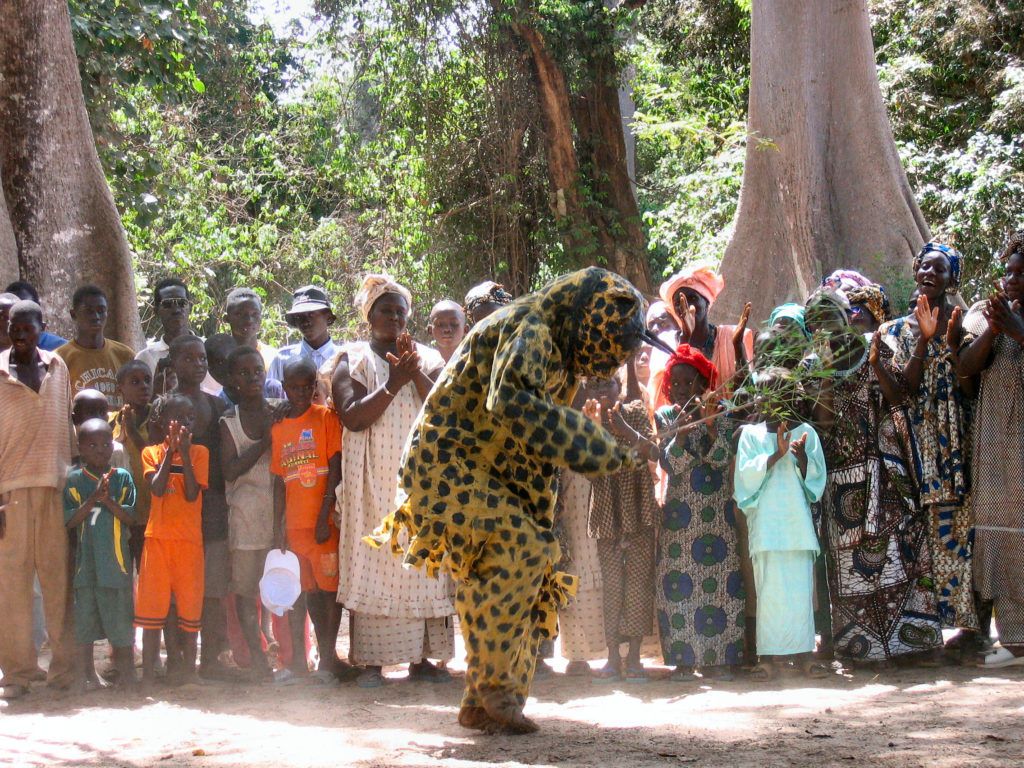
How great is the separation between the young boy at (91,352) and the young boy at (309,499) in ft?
4.17

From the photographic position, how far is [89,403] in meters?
5.77

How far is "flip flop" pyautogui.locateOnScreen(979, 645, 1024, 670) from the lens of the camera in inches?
215

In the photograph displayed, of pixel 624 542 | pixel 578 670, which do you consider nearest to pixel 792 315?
pixel 624 542

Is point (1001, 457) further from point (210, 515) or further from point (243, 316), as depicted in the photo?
point (243, 316)

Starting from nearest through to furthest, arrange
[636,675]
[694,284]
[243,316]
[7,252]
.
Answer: [636,675] → [694,284] → [243,316] → [7,252]

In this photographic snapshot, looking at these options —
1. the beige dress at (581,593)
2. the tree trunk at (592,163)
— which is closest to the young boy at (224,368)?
the beige dress at (581,593)

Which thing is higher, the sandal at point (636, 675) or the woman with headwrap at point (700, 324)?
the woman with headwrap at point (700, 324)

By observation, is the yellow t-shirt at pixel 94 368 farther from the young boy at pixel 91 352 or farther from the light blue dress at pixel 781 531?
the light blue dress at pixel 781 531

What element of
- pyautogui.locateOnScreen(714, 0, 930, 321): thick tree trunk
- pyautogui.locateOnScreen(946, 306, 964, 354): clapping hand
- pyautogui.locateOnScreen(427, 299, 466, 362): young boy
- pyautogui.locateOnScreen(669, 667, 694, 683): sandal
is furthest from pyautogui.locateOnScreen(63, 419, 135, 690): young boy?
pyautogui.locateOnScreen(714, 0, 930, 321): thick tree trunk

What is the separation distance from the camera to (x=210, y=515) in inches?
230

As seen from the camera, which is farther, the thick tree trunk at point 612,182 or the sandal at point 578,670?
the thick tree trunk at point 612,182

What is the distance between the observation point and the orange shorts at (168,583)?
555 centimetres

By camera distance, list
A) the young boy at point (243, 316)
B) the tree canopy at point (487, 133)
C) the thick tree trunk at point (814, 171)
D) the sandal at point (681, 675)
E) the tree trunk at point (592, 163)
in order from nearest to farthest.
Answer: the sandal at point (681, 675)
the young boy at point (243, 316)
the thick tree trunk at point (814, 171)
the tree canopy at point (487, 133)
the tree trunk at point (592, 163)

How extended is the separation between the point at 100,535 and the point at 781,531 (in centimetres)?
357
